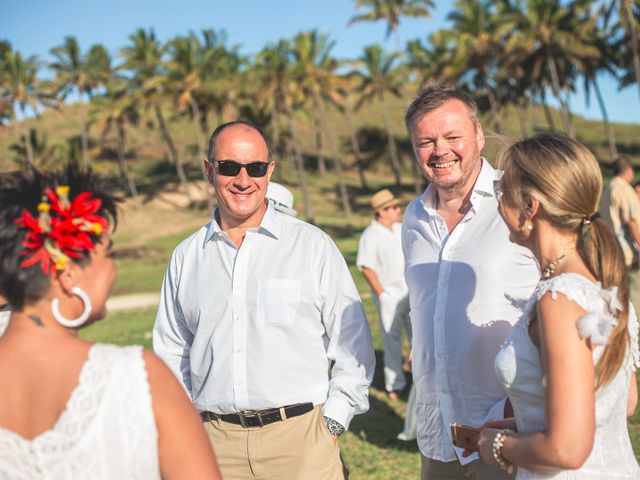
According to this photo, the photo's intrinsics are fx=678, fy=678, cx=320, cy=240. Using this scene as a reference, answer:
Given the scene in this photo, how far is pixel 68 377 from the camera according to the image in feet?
6.52

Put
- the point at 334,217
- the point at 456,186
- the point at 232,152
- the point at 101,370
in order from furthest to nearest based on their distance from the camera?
the point at 334,217 → the point at 232,152 → the point at 456,186 → the point at 101,370

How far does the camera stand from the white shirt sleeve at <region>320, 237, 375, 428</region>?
3.92 m

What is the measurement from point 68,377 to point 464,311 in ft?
6.98

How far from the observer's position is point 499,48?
4756 cm

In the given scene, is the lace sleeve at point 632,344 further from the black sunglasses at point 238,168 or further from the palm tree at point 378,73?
the palm tree at point 378,73

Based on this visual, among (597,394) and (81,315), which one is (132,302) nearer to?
(81,315)

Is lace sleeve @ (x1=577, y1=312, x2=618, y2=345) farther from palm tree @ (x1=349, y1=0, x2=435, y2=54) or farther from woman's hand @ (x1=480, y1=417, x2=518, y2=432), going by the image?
palm tree @ (x1=349, y1=0, x2=435, y2=54)

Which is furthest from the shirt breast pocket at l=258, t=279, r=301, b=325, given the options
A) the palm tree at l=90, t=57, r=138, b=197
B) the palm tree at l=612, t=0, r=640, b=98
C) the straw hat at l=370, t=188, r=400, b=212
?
the palm tree at l=90, t=57, r=138, b=197

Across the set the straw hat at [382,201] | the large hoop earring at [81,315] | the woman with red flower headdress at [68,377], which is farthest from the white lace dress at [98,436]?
the straw hat at [382,201]

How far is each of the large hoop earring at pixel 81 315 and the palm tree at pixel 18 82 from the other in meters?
49.9

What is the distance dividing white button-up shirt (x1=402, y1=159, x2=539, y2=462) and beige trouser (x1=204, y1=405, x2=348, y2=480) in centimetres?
57

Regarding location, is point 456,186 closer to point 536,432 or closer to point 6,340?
point 536,432

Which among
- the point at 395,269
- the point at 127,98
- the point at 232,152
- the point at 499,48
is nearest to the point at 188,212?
the point at 127,98

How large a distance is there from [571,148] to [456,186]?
1.33 meters
